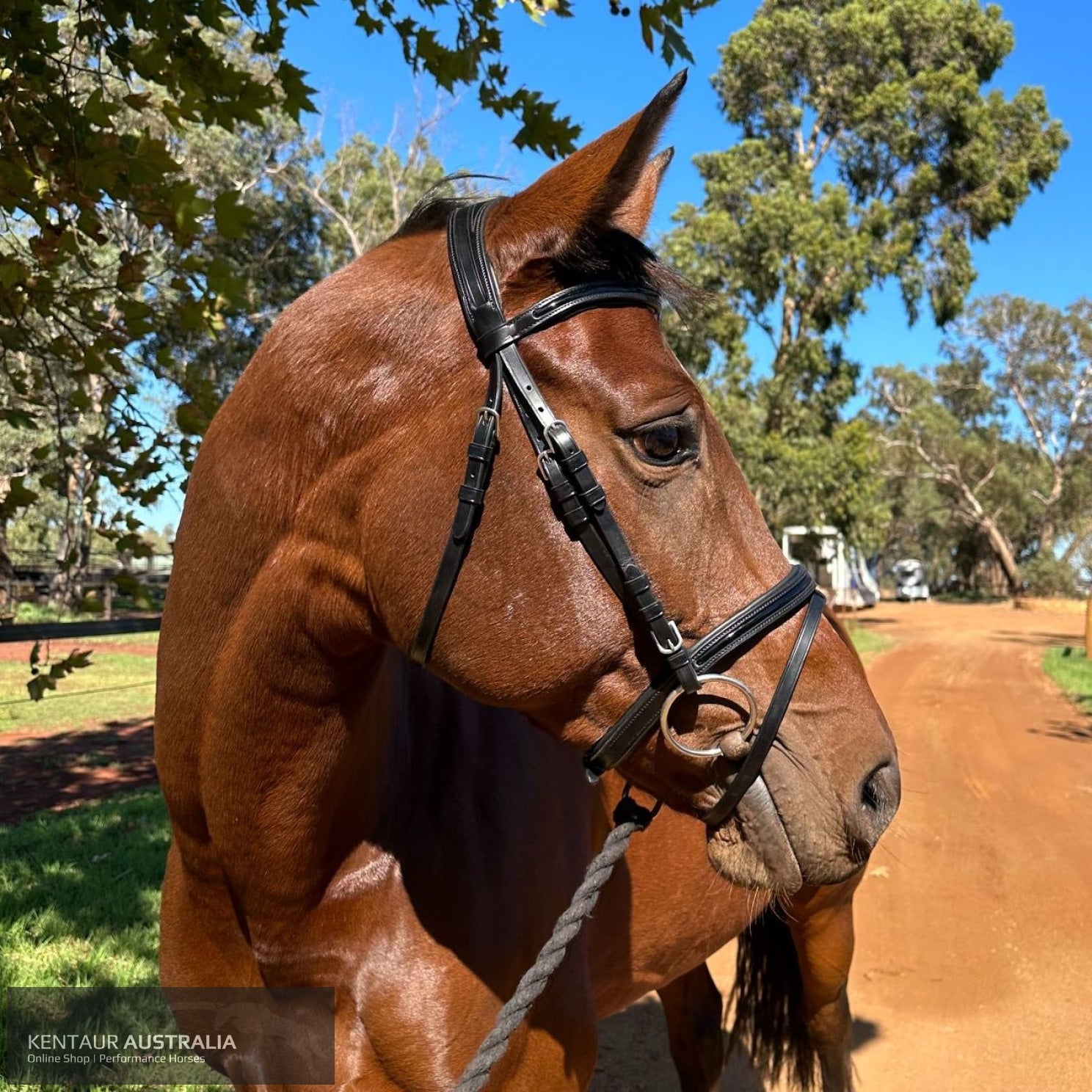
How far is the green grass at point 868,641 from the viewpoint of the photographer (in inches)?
757

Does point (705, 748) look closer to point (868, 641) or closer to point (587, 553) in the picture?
point (587, 553)

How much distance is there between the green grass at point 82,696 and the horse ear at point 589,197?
28.0 feet

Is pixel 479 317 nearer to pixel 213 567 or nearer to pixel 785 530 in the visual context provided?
pixel 213 567

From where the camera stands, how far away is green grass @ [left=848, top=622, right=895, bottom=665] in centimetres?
1923

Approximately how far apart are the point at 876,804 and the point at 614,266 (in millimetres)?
1035

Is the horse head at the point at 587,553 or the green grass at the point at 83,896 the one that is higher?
the horse head at the point at 587,553

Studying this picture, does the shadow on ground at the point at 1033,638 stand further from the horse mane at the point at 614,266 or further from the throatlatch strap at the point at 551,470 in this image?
the throatlatch strap at the point at 551,470

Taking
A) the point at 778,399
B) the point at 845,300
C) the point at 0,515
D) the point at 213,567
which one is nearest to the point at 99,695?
the point at 0,515

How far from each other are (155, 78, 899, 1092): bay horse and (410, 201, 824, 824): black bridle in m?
0.02

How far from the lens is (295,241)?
993 inches

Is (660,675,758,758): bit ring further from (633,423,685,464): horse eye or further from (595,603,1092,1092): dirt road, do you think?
(595,603,1092,1092): dirt road

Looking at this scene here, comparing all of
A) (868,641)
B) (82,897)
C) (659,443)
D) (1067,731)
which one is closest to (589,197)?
(659,443)
